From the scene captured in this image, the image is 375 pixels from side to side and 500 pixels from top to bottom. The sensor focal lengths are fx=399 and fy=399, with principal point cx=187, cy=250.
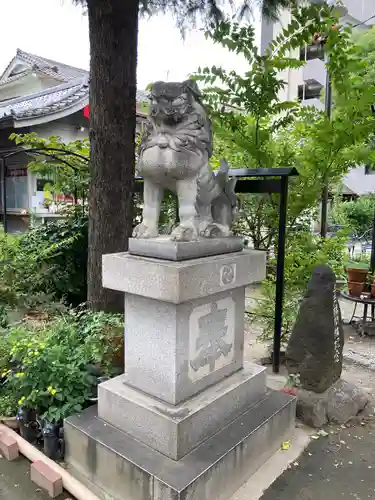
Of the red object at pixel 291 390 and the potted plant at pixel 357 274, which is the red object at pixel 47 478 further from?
the potted plant at pixel 357 274

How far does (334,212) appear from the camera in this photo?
1105cm

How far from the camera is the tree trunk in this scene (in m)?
4.14

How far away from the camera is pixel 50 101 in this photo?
9945 mm

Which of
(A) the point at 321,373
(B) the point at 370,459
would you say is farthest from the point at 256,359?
(B) the point at 370,459

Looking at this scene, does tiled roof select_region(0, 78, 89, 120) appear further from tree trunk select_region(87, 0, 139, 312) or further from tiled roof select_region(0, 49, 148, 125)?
tree trunk select_region(87, 0, 139, 312)

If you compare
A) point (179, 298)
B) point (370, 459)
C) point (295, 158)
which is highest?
point (295, 158)

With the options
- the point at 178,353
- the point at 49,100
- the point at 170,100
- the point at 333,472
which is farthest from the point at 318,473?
the point at 49,100

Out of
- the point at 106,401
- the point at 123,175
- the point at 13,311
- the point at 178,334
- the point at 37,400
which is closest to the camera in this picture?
the point at 178,334

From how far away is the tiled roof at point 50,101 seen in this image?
855 centimetres

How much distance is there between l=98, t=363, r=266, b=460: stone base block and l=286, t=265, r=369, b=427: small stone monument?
2.15 feet

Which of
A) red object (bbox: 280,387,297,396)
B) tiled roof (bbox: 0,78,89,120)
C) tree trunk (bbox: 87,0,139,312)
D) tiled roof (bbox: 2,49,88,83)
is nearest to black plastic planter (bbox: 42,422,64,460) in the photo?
tree trunk (bbox: 87,0,139,312)

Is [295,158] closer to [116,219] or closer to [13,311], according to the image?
[116,219]

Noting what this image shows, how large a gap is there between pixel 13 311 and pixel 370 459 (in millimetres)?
4083

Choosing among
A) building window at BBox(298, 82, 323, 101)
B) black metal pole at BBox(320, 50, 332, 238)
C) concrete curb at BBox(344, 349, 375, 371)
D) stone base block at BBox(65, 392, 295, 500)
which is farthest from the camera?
building window at BBox(298, 82, 323, 101)
